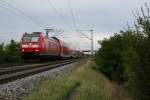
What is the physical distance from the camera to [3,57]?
2044 inches

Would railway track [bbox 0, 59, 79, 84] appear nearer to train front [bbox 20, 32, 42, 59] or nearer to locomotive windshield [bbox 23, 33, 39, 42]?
train front [bbox 20, 32, 42, 59]

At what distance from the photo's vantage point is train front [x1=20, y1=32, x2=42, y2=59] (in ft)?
161

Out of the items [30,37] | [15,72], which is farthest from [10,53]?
[15,72]

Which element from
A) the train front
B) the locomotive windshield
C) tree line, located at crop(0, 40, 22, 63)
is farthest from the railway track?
tree line, located at crop(0, 40, 22, 63)

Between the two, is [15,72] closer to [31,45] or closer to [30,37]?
[31,45]

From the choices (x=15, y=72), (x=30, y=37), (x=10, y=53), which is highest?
(x=30, y=37)

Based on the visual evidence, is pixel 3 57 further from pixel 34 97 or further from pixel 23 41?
pixel 34 97

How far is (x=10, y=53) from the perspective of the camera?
54.6m

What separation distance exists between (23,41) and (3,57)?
147 inches

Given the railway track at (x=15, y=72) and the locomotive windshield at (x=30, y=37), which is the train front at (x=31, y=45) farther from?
the railway track at (x=15, y=72)

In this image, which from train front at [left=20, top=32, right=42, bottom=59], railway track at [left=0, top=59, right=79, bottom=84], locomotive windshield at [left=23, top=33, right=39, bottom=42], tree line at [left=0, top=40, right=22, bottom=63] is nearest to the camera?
railway track at [left=0, top=59, right=79, bottom=84]

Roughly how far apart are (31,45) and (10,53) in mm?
6289

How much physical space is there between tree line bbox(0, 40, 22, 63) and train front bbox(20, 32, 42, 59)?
3.04 metres

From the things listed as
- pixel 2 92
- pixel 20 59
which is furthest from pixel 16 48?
pixel 2 92
